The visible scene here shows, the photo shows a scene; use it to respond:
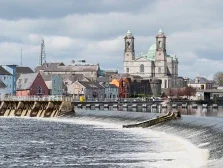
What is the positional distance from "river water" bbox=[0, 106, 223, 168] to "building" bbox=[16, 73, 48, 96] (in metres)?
105

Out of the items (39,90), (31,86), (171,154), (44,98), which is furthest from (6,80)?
(171,154)

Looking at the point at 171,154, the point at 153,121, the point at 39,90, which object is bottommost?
the point at 171,154

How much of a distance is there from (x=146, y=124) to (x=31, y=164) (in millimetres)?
39346

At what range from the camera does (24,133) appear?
252 feet

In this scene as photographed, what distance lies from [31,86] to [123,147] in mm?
130734

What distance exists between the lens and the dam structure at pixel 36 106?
127500mm

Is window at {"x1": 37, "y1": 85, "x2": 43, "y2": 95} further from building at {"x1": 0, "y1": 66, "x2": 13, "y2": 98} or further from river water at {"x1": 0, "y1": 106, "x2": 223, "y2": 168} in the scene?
river water at {"x1": 0, "y1": 106, "x2": 223, "y2": 168}

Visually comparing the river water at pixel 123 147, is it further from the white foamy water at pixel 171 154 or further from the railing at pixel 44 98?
the railing at pixel 44 98

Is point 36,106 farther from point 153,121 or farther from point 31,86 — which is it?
point 153,121

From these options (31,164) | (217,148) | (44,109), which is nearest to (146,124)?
(217,148)

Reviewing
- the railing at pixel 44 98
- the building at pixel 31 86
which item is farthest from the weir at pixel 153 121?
the building at pixel 31 86

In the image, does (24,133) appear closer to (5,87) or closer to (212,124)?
(212,124)

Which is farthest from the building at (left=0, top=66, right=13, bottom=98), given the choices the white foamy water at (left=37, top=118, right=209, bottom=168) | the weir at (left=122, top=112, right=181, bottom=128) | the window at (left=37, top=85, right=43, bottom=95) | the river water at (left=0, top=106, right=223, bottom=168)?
the white foamy water at (left=37, top=118, right=209, bottom=168)

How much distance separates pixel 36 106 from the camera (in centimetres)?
13350
